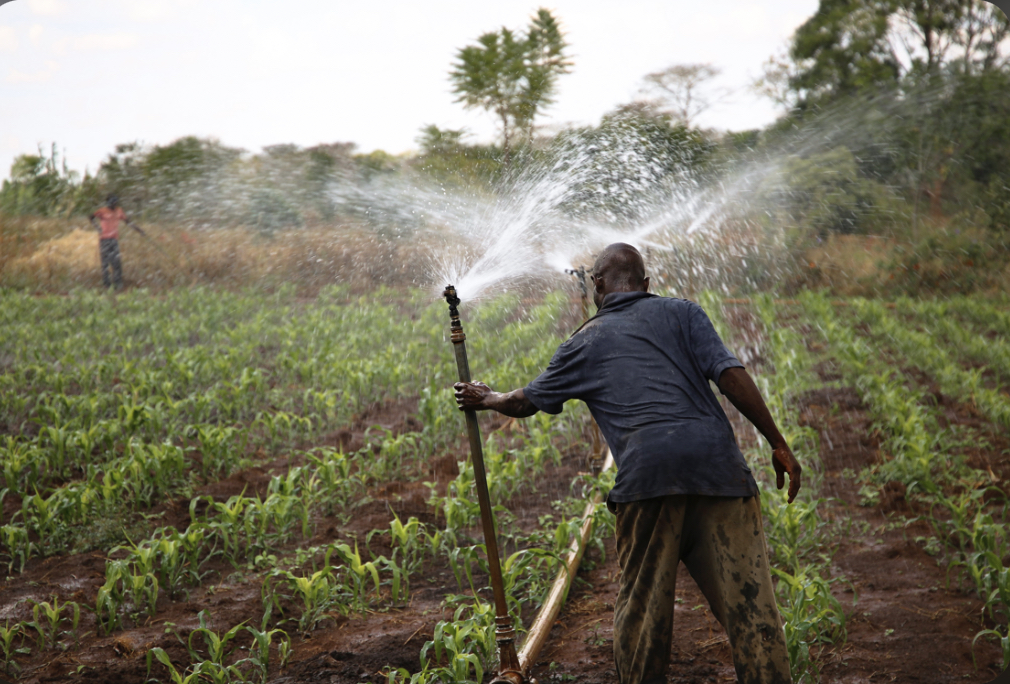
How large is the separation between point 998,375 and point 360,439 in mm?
6502

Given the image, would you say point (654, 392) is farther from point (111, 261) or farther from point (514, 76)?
point (111, 261)

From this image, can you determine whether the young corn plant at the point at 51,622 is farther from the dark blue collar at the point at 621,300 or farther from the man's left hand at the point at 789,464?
the man's left hand at the point at 789,464

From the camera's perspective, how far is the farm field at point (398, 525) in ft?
10.1

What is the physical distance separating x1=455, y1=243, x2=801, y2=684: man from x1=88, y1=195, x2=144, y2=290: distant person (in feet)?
47.9

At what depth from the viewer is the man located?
2.30m

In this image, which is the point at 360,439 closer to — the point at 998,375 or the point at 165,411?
the point at 165,411

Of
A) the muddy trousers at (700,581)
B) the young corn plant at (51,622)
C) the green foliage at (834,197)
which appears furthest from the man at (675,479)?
the green foliage at (834,197)

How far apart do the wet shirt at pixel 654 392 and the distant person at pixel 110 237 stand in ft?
47.5

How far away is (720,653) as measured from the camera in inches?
122

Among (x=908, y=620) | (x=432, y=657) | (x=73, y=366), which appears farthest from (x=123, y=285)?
(x=908, y=620)

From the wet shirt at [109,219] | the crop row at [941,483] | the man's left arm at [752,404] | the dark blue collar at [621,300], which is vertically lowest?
the crop row at [941,483]

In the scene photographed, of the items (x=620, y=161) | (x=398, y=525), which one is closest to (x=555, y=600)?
(x=398, y=525)

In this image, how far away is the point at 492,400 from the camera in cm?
266

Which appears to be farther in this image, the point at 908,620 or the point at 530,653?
the point at 908,620
